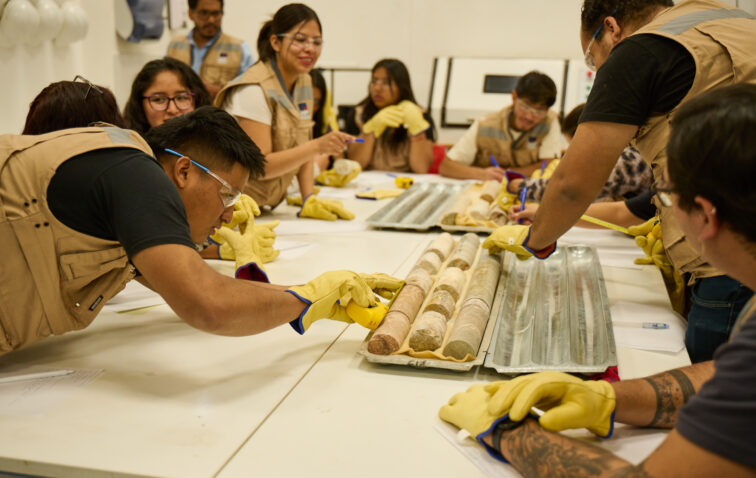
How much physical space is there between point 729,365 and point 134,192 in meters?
1.08

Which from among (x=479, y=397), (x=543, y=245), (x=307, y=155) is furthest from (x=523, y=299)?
(x=307, y=155)

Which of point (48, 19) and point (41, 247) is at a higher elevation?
point (48, 19)

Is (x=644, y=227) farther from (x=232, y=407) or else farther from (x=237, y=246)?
(x=232, y=407)

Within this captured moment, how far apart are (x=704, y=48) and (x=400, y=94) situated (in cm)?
308

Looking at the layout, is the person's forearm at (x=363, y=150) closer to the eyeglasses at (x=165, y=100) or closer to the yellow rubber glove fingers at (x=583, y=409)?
the eyeglasses at (x=165, y=100)

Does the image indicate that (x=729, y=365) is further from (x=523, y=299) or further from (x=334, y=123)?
(x=334, y=123)

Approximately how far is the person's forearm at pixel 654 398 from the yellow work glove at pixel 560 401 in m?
0.04

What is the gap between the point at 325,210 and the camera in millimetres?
3182

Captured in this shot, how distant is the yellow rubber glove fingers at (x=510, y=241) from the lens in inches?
87.8

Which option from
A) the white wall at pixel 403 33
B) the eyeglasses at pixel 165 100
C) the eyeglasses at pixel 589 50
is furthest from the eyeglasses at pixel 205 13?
the eyeglasses at pixel 589 50

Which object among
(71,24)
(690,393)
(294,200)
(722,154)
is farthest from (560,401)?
(71,24)

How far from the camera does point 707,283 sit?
174 centimetres

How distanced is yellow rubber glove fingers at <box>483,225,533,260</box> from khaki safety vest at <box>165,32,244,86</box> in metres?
2.80

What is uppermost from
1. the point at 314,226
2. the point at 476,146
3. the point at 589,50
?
the point at 589,50
